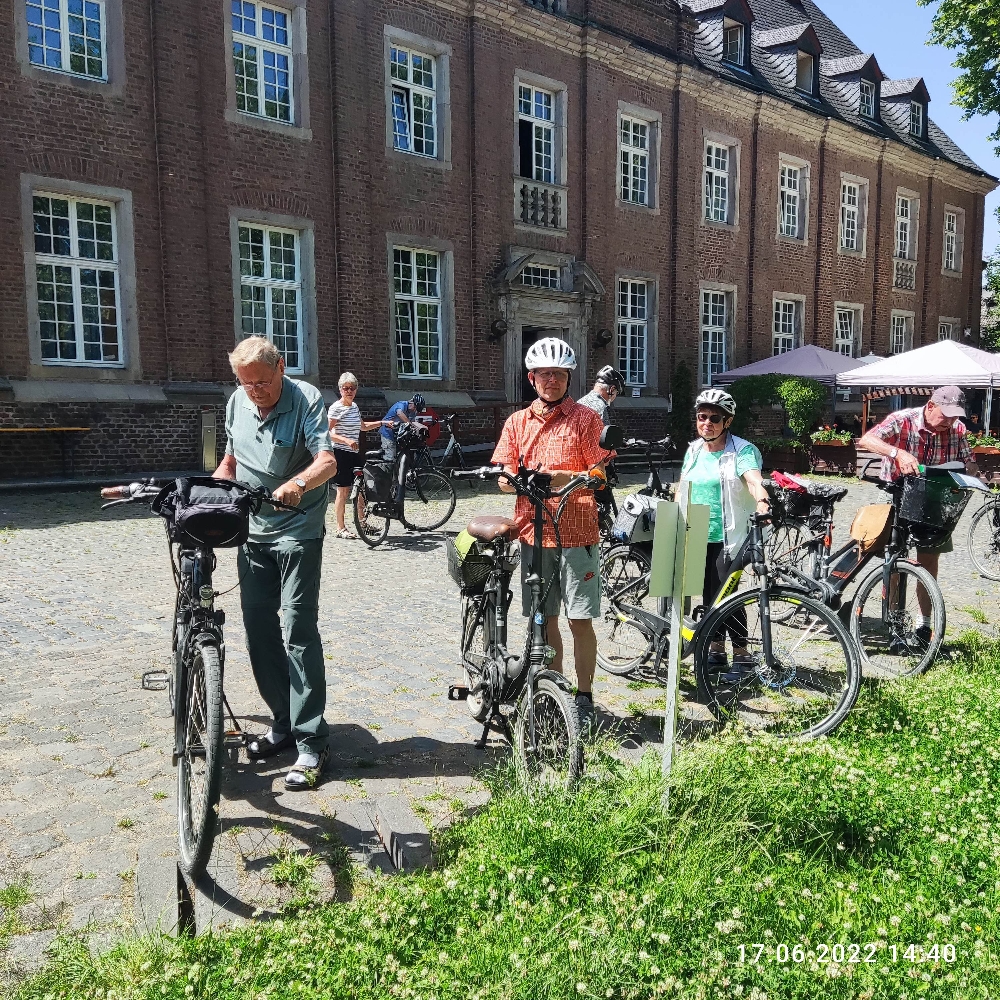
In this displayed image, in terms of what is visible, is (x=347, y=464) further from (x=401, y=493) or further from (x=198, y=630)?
(x=198, y=630)

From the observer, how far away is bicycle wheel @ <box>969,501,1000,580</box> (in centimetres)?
984

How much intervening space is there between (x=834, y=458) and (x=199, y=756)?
18060mm

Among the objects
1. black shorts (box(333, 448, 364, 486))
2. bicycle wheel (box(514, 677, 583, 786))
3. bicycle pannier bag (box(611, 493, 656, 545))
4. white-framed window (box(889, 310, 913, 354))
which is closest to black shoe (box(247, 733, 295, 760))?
bicycle wheel (box(514, 677, 583, 786))

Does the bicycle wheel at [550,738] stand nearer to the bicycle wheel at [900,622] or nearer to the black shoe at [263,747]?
the black shoe at [263,747]

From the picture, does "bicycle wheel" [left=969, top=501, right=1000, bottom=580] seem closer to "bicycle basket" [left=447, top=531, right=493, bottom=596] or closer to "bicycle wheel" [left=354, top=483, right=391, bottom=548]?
"bicycle wheel" [left=354, top=483, right=391, bottom=548]

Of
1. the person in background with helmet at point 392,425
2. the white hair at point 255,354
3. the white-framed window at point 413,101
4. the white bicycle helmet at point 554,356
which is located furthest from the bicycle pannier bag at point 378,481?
the white-framed window at point 413,101

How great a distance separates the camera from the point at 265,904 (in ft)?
10.1

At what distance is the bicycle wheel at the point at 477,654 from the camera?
441 cm

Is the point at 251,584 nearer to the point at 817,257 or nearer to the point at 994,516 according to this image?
the point at 994,516

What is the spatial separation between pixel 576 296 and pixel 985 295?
31.8 meters

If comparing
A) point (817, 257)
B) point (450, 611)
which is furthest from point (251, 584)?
point (817, 257)

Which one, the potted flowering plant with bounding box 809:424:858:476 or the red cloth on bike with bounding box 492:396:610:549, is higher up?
the red cloth on bike with bounding box 492:396:610:549

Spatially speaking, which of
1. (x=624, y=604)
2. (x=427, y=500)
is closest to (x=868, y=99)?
(x=427, y=500)

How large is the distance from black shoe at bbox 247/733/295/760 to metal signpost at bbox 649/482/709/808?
71.2 inches
